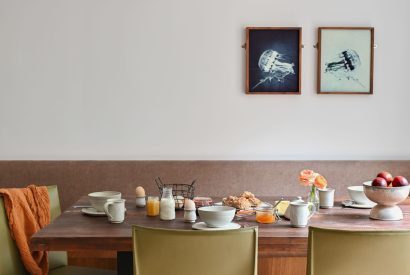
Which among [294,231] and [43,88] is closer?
[294,231]

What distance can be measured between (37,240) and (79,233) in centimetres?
16

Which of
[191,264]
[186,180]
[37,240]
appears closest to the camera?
[191,264]

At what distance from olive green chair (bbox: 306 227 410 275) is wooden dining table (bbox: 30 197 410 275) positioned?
1.02 ft

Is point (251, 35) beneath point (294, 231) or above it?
above

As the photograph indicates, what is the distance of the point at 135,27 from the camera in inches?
160

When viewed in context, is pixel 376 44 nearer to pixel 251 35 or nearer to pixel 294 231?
pixel 251 35

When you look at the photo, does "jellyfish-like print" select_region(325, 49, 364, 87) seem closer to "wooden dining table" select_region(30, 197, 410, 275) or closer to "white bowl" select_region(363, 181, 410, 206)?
"wooden dining table" select_region(30, 197, 410, 275)

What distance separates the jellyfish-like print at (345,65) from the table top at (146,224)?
1485 millimetres

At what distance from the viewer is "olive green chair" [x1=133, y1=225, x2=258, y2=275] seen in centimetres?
186

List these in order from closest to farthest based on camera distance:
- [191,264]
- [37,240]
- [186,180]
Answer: [191,264], [37,240], [186,180]

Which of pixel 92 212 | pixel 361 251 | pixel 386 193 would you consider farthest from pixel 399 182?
pixel 92 212

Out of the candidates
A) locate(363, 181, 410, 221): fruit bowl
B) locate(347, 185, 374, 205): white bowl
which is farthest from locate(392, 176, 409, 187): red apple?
locate(347, 185, 374, 205): white bowl

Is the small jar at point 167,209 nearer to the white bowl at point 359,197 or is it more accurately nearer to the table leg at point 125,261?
the table leg at point 125,261

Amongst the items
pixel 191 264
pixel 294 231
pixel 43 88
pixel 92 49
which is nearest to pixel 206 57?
pixel 92 49
